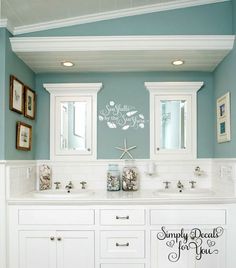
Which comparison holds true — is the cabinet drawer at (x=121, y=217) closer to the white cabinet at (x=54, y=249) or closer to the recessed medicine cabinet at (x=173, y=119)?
the white cabinet at (x=54, y=249)

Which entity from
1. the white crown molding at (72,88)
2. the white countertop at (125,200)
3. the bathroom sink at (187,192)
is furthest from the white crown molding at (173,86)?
the white countertop at (125,200)

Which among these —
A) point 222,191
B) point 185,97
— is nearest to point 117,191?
point 222,191

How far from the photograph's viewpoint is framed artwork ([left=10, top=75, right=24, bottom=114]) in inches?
103

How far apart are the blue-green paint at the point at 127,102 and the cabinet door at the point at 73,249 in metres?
0.92

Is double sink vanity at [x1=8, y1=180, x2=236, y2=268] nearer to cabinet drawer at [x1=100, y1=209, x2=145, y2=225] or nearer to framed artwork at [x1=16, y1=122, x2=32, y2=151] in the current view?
cabinet drawer at [x1=100, y1=209, x2=145, y2=225]

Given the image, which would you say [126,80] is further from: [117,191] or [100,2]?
[117,191]

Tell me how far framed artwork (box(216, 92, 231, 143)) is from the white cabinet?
1533mm

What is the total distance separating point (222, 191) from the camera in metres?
2.84

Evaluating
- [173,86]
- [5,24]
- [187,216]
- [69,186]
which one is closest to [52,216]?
[69,186]

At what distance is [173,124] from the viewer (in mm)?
3225

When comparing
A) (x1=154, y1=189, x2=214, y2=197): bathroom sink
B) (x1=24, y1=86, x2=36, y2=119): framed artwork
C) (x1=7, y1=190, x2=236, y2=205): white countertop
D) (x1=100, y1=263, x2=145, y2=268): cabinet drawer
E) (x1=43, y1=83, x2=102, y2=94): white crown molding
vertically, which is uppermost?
(x1=43, y1=83, x2=102, y2=94): white crown molding

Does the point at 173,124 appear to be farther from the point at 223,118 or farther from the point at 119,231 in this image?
the point at 119,231

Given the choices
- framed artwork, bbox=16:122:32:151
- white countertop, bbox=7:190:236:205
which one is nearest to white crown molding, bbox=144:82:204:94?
white countertop, bbox=7:190:236:205

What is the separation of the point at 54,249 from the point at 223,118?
193 cm
